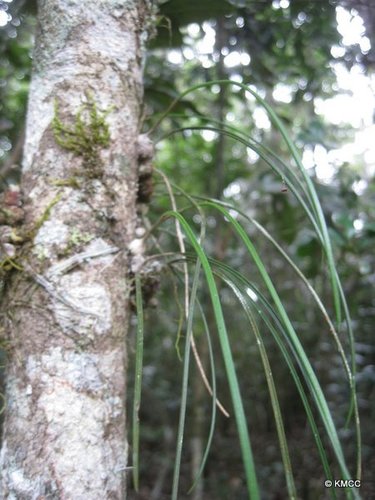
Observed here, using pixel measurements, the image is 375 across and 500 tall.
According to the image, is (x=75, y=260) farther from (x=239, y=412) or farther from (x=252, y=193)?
(x=252, y=193)

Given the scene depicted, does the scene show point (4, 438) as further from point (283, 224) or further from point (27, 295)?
point (283, 224)

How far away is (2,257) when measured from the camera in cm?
59

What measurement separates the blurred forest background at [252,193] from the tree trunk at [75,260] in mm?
139

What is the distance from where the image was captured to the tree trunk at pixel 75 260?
518 millimetres

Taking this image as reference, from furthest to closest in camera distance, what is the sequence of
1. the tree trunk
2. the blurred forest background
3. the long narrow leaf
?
the blurred forest background → the tree trunk → the long narrow leaf

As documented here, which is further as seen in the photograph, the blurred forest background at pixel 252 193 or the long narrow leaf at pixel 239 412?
the blurred forest background at pixel 252 193

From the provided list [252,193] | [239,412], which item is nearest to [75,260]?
[239,412]

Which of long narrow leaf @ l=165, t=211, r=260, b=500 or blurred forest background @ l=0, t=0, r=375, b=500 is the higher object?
blurred forest background @ l=0, t=0, r=375, b=500

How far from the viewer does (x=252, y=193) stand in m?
2.51

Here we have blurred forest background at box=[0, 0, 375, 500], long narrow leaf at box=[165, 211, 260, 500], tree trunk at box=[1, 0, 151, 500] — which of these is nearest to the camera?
long narrow leaf at box=[165, 211, 260, 500]

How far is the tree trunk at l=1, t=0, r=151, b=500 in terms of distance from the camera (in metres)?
0.52

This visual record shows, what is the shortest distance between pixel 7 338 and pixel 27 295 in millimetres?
67

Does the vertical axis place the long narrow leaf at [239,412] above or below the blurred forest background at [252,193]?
below

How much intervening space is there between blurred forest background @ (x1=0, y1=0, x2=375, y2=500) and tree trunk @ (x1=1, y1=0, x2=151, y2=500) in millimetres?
139
